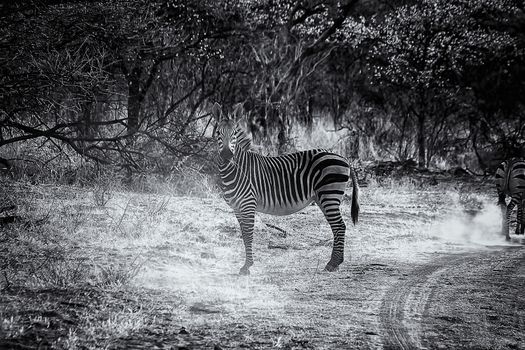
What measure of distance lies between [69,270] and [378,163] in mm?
17565

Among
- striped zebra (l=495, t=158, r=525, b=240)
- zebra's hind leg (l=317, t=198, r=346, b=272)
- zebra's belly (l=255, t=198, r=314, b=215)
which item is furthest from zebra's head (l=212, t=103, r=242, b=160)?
striped zebra (l=495, t=158, r=525, b=240)

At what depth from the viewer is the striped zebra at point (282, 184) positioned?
26.4 feet

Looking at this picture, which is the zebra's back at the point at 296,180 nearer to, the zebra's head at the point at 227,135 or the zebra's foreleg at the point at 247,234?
the zebra's foreleg at the point at 247,234

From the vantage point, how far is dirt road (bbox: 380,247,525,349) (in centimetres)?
546

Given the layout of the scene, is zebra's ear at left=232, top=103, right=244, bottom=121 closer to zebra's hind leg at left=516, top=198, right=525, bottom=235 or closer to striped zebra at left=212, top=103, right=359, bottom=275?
striped zebra at left=212, top=103, right=359, bottom=275

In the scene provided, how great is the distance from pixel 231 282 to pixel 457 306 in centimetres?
247

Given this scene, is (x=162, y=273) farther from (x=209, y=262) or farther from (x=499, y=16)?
(x=499, y=16)

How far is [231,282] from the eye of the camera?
24.4 feet

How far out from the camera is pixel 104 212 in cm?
1069

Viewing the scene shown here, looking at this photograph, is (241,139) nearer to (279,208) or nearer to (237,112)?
(237,112)

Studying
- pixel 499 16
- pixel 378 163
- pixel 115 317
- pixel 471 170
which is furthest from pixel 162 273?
pixel 499 16

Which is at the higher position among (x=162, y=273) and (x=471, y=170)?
(x=471, y=170)

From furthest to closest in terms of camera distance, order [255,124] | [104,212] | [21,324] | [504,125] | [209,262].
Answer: [504,125], [255,124], [104,212], [209,262], [21,324]

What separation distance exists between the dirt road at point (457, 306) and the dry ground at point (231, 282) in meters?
0.02
